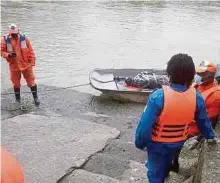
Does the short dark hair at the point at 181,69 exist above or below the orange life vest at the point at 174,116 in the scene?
above

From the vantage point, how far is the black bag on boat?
946 cm

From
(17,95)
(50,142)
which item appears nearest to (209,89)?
(50,142)

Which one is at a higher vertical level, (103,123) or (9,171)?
(9,171)

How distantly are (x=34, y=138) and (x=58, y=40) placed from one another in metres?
12.5

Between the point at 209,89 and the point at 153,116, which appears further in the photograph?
the point at 209,89

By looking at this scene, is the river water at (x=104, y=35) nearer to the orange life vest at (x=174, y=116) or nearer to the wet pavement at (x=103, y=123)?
the wet pavement at (x=103, y=123)

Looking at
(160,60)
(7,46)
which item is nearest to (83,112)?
(7,46)

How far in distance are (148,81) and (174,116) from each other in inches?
241

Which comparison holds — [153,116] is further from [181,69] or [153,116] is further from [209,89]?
[209,89]

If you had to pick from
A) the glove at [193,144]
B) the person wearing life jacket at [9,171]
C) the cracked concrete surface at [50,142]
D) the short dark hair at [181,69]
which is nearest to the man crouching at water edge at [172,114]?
the short dark hair at [181,69]

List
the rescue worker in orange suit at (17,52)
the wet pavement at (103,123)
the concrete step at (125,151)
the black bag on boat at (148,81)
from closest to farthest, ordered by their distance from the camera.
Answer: the wet pavement at (103,123), the concrete step at (125,151), the rescue worker in orange suit at (17,52), the black bag on boat at (148,81)

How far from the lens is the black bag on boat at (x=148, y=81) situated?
9.46 meters

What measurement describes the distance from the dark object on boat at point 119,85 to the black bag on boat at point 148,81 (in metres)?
0.02

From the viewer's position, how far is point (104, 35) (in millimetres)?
21016
